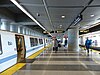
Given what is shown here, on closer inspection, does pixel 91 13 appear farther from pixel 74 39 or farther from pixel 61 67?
pixel 74 39

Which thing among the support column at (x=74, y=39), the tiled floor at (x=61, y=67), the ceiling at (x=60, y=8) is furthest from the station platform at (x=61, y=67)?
the support column at (x=74, y=39)

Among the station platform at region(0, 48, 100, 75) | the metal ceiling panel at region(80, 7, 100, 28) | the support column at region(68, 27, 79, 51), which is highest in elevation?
the metal ceiling panel at region(80, 7, 100, 28)

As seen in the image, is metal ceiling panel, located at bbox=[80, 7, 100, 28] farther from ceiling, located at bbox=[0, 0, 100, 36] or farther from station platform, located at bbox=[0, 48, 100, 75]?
station platform, located at bbox=[0, 48, 100, 75]

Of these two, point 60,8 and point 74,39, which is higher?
point 60,8

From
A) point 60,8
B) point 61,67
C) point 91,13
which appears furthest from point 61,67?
point 91,13

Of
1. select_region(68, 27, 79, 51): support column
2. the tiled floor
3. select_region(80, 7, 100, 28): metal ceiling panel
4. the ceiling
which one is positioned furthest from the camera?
select_region(68, 27, 79, 51): support column

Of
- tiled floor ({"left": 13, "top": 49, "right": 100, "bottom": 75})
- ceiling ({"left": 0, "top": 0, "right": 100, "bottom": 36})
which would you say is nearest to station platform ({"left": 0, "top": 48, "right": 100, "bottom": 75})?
tiled floor ({"left": 13, "top": 49, "right": 100, "bottom": 75})

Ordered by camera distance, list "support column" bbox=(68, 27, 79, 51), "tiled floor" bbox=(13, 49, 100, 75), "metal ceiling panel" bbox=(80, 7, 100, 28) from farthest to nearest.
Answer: "support column" bbox=(68, 27, 79, 51)
"metal ceiling panel" bbox=(80, 7, 100, 28)
"tiled floor" bbox=(13, 49, 100, 75)

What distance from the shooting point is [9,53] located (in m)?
9.58

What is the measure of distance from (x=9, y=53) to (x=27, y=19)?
333 inches

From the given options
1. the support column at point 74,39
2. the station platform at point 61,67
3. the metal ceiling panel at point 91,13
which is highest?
the metal ceiling panel at point 91,13

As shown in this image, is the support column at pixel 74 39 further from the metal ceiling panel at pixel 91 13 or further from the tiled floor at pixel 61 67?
the tiled floor at pixel 61 67

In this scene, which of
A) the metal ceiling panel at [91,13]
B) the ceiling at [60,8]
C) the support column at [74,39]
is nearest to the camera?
the ceiling at [60,8]

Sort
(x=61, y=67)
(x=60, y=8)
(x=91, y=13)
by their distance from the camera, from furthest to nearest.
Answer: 1. (x=91, y=13)
2. (x=60, y=8)
3. (x=61, y=67)
